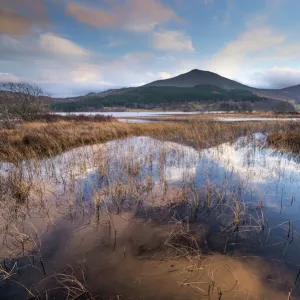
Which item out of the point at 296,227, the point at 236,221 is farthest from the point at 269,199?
the point at 236,221

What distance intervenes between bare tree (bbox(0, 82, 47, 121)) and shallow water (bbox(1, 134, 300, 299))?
988 inches

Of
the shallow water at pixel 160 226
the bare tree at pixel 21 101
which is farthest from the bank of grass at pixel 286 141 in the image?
the bare tree at pixel 21 101

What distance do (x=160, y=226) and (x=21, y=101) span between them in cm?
3302

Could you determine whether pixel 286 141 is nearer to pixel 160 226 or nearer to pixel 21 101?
pixel 160 226

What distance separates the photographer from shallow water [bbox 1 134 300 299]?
10.6 ft

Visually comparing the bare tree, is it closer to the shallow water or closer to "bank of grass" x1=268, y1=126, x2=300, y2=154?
the shallow water

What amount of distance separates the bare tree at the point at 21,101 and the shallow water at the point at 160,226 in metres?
25.1

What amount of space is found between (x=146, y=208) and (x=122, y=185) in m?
1.58

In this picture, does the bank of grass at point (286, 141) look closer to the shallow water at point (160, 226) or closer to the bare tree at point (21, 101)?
the shallow water at point (160, 226)

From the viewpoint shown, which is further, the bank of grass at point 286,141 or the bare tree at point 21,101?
the bare tree at point 21,101

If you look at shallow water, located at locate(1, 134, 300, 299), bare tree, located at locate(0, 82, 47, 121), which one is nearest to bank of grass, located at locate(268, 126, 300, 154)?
shallow water, located at locate(1, 134, 300, 299)

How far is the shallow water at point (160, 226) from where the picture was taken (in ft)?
10.6

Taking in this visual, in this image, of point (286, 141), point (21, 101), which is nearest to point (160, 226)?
point (286, 141)

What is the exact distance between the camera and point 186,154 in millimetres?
12062
